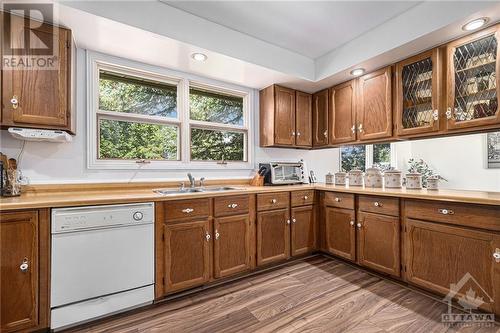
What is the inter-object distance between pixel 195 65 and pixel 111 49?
80cm

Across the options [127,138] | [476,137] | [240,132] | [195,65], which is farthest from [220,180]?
[476,137]

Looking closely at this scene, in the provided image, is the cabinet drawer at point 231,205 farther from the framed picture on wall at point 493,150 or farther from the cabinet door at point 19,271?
the framed picture on wall at point 493,150

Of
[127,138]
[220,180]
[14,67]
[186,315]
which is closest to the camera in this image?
[14,67]

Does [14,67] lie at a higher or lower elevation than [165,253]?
higher

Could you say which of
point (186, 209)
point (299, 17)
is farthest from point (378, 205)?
point (299, 17)

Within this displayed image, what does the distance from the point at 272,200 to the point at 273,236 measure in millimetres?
411

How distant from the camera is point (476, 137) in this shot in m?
3.59

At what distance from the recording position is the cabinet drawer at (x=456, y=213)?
162 centimetres

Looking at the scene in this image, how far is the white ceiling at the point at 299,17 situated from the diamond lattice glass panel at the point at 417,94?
0.56 m

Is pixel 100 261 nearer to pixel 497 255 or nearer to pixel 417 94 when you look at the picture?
pixel 497 255

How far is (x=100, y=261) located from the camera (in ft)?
5.40

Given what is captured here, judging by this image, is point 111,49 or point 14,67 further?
point 111,49

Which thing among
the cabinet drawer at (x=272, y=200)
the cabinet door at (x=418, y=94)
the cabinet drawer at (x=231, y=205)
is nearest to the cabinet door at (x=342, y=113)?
the cabinet door at (x=418, y=94)

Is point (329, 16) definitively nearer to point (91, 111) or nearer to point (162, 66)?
point (162, 66)
